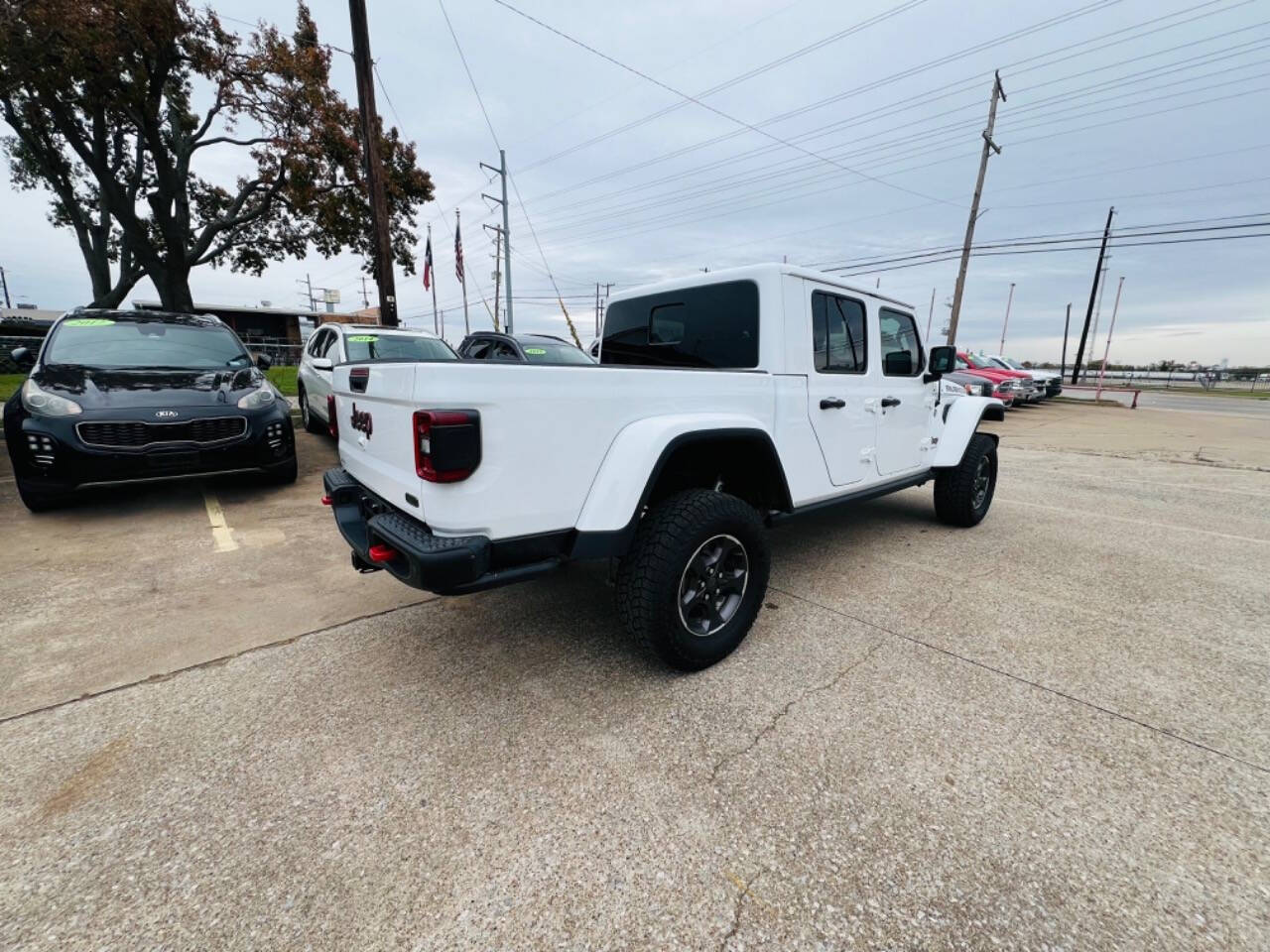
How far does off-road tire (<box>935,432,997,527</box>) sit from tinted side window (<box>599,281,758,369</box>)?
2548 millimetres

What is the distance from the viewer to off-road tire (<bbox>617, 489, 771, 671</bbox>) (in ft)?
7.25

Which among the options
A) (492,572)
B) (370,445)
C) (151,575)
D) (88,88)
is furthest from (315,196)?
(492,572)

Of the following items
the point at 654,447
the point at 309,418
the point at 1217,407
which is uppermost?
the point at 654,447

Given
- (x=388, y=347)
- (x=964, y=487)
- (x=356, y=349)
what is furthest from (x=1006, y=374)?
(x=356, y=349)

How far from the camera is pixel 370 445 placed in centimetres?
243

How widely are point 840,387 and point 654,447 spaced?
1560 millimetres

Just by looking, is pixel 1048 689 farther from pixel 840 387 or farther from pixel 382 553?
pixel 382 553

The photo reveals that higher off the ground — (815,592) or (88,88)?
(88,88)

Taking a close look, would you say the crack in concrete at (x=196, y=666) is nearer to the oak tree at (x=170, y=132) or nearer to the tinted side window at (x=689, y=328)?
the tinted side window at (x=689, y=328)

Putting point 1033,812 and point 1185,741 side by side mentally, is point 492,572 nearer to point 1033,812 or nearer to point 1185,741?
point 1033,812

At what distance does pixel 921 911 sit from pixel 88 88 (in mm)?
18637

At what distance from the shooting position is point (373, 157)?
866 cm

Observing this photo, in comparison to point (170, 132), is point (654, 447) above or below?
below

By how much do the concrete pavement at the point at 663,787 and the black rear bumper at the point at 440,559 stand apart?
63 centimetres
